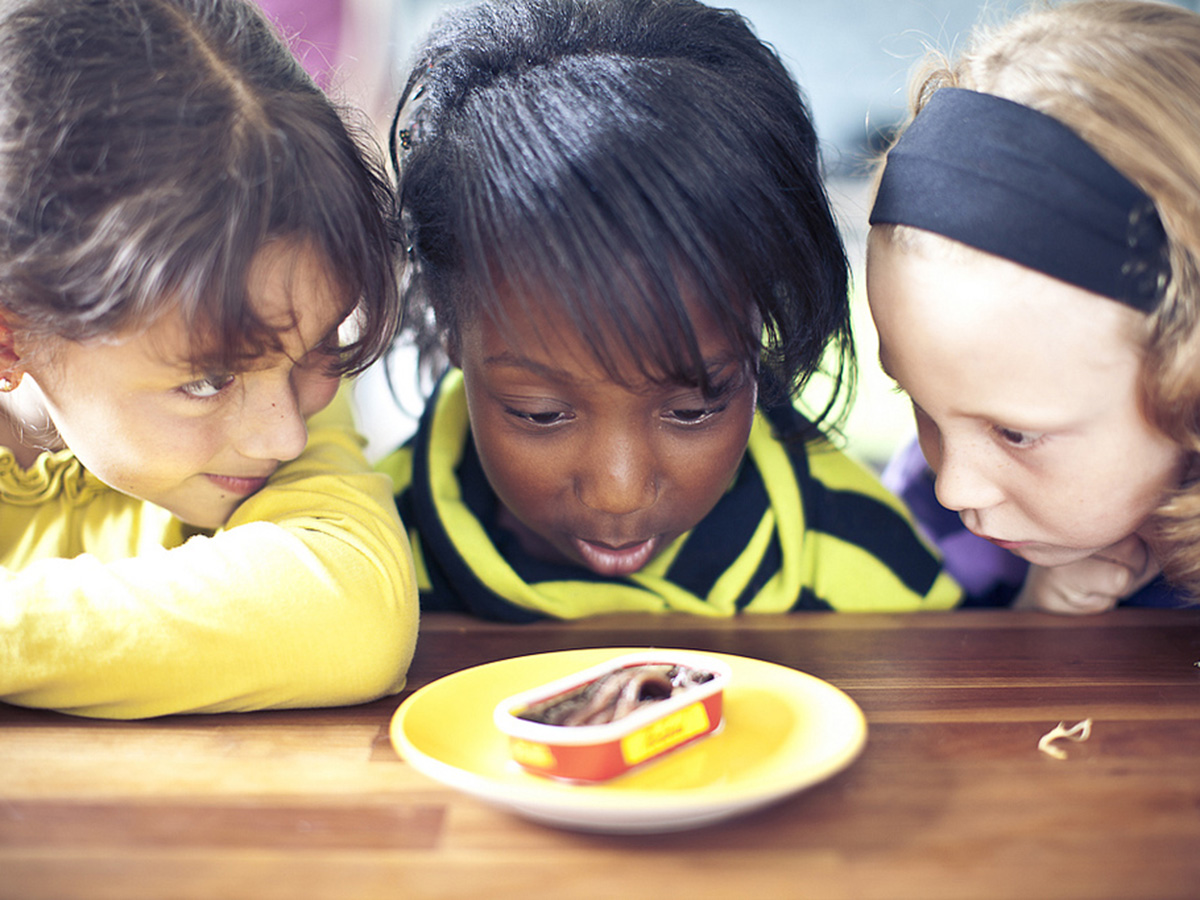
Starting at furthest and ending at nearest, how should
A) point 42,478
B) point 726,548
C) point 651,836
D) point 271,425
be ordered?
point 726,548 < point 42,478 < point 271,425 < point 651,836

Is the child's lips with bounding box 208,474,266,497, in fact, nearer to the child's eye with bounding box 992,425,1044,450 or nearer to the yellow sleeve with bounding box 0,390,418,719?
the yellow sleeve with bounding box 0,390,418,719

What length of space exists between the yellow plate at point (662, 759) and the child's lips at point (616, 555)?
174mm

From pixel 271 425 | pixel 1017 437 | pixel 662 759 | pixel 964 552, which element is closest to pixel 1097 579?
pixel 964 552

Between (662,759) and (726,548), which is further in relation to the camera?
(726,548)

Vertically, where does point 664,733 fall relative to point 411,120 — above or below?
below

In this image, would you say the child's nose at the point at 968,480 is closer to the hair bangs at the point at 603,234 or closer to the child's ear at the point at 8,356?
the hair bangs at the point at 603,234

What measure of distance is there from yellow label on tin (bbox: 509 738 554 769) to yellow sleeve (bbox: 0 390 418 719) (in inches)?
6.6

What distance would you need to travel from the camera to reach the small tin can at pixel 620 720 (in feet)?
1.88

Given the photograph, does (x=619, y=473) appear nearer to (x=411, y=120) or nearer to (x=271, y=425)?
(x=271, y=425)

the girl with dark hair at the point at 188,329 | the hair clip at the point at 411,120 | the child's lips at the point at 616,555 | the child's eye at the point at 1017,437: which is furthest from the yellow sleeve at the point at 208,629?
the child's eye at the point at 1017,437

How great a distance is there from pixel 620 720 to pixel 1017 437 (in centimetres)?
38

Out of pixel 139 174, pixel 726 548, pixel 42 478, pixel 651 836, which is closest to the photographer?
pixel 651 836

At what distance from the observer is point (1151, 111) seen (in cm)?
67

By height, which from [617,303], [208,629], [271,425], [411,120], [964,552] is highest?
[411,120]
